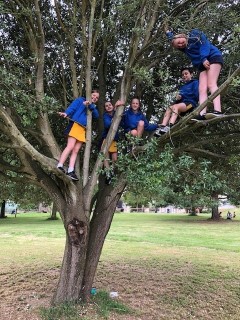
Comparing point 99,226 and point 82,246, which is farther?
point 99,226

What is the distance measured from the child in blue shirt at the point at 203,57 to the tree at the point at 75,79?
293 millimetres

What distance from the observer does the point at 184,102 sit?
5594mm

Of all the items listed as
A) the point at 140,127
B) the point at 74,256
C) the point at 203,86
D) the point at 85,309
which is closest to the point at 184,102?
the point at 203,86

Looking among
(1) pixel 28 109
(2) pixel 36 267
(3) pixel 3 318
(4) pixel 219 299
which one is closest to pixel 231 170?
(4) pixel 219 299

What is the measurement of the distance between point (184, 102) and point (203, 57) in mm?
A: 831

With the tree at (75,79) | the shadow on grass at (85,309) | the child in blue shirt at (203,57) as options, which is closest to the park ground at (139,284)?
the shadow on grass at (85,309)

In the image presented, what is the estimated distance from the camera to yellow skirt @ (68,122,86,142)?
18.3 ft

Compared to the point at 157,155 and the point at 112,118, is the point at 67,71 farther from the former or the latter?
the point at 157,155

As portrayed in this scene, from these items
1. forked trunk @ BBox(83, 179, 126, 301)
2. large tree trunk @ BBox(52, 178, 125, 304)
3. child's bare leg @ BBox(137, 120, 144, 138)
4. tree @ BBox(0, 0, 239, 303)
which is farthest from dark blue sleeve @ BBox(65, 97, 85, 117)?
forked trunk @ BBox(83, 179, 126, 301)

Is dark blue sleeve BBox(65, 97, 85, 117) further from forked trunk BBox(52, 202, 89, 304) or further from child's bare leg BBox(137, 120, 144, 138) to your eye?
forked trunk BBox(52, 202, 89, 304)

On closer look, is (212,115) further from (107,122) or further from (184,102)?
(107,122)

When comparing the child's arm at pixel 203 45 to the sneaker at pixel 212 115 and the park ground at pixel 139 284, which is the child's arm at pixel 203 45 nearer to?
the sneaker at pixel 212 115

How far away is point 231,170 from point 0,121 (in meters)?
4.75

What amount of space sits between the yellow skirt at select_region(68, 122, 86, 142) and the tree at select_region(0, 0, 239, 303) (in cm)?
14
